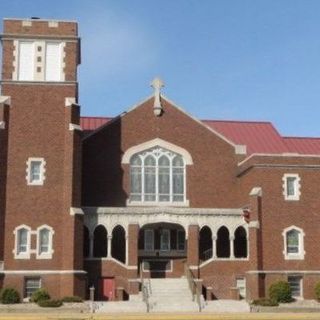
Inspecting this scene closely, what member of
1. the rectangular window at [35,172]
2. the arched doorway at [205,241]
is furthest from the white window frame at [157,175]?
the rectangular window at [35,172]

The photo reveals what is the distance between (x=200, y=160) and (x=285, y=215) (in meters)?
Answer: 7.40

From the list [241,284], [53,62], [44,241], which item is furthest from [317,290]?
[53,62]

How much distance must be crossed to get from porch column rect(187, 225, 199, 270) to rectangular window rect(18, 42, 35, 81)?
1349 centimetres

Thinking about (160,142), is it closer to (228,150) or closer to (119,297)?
(228,150)

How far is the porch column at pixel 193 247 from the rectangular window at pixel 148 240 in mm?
3603

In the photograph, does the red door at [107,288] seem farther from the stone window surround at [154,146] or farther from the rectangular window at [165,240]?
the stone window surround at [154,146]

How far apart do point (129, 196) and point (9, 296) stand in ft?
37.0

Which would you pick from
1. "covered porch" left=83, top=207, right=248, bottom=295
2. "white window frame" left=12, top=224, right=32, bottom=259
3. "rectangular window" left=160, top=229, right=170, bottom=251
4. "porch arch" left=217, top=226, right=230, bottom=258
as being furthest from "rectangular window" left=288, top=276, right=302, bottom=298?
"white window frame" left=12, top=224, right=32, bottom=259

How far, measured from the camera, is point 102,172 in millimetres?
46625

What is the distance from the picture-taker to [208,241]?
46.7 metres

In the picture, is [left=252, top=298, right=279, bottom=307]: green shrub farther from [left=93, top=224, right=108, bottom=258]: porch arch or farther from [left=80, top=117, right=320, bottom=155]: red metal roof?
[left=80, top=117, right=320, bottom=155]: red metal roof

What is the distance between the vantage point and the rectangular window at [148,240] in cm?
4662

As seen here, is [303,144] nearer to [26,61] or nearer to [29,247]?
[26,61]

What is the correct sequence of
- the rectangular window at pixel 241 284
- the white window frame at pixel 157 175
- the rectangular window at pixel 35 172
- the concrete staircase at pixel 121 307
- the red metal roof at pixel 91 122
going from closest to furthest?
the concrete staircase at pixel 121 307
the rectangular window at pixel 35 172
the rectangular window at pixel 241 284
the white window frame at pixel 157 175
the red metal roof at pixel 91 122
